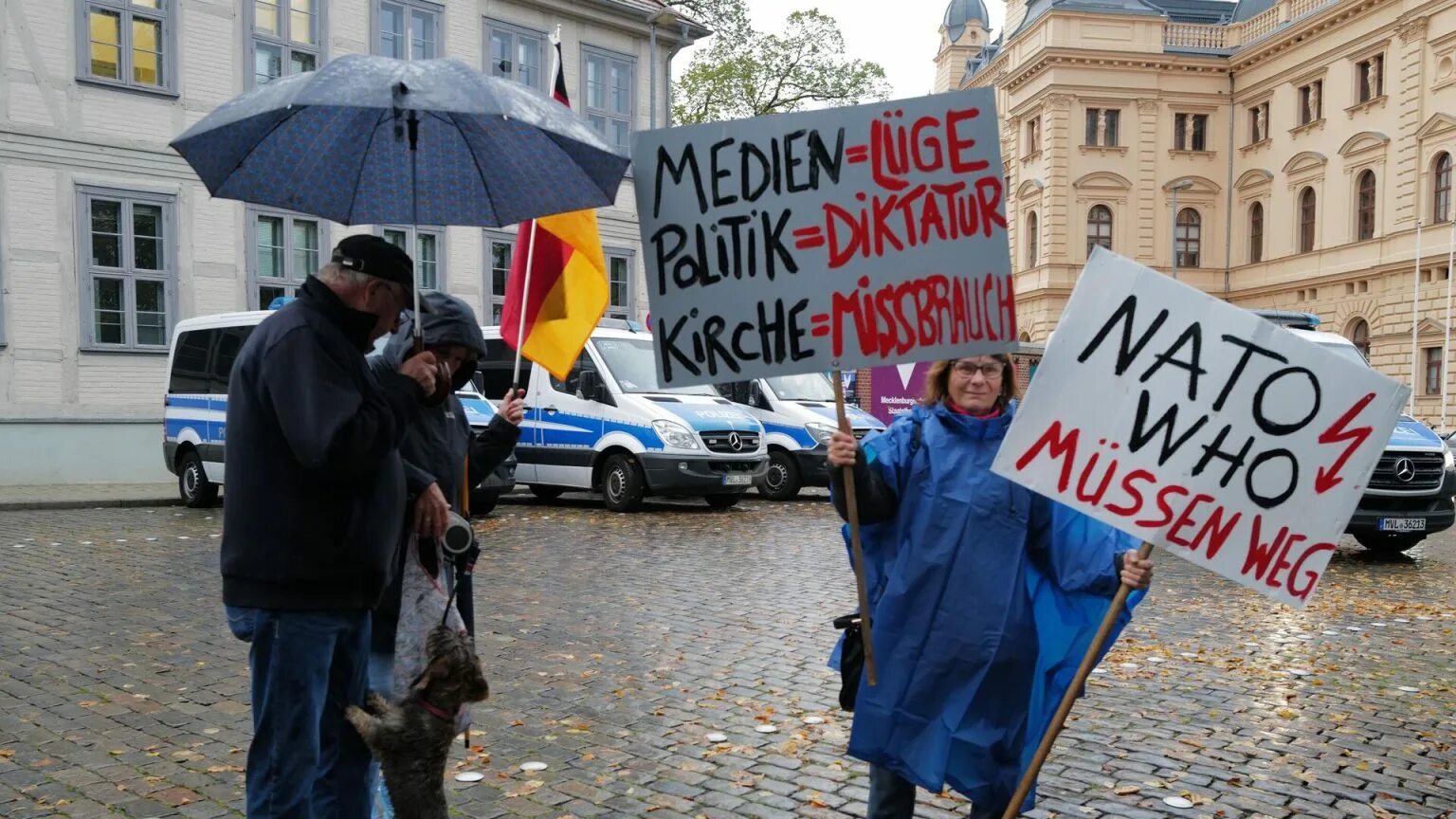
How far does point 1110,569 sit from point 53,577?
916cm

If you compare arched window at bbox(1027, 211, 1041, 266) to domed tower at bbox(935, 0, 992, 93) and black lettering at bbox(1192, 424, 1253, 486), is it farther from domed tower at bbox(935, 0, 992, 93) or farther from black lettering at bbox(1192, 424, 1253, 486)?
black lettering at bbox(1192, 424, 1253, 486)

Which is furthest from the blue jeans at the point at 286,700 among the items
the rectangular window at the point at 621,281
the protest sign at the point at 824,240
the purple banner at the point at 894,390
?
the rectangular window at the point at 621,281

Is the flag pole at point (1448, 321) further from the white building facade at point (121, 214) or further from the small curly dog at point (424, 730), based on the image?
the small curly dog at point (424, 730)

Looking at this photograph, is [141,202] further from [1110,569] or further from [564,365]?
[1110,569]

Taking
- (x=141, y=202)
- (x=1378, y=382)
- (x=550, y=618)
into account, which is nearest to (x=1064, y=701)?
(x=1378, y=382)

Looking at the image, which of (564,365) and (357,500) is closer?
(357,500)

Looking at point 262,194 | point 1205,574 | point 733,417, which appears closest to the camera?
point 262,194

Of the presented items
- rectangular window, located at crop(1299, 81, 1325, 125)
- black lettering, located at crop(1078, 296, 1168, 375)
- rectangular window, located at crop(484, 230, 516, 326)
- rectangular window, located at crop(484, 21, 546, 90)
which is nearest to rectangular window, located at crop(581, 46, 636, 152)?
rectangular window, located at crop(484, 21, 546, 90)

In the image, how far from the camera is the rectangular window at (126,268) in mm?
19328

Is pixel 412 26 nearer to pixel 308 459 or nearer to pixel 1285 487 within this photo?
pixel 308 459

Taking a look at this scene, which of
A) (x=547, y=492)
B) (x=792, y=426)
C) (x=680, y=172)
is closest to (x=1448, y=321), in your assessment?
(x=792, y=426)

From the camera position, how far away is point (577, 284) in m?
5.31

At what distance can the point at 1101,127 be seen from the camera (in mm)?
54406

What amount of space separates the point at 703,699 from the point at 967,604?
3.12m
